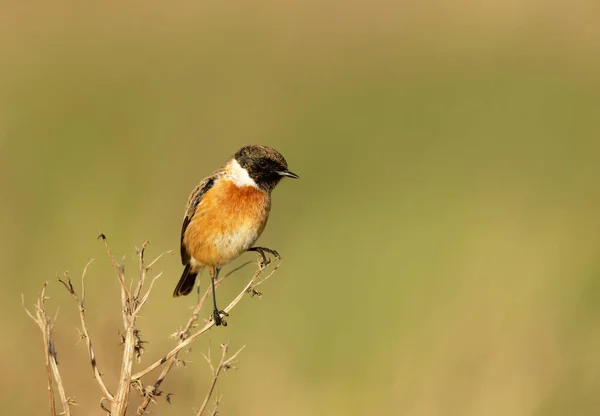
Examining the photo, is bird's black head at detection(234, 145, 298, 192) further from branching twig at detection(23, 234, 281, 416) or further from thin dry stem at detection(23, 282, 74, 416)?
thin dry stem at detection(23, 282, 74, 416)

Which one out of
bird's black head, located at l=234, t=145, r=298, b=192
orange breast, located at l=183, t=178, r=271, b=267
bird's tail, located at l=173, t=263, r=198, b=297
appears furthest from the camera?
bird's tail, located at l=173, t=263, r=198, b=297

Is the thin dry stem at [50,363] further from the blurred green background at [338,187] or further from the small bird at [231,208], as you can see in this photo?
the small bird at [231,208]

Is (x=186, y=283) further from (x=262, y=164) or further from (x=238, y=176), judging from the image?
(x=262, y=164)

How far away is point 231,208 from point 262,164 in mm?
308

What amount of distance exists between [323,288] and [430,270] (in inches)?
35.1

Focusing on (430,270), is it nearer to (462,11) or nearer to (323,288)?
(323,288)

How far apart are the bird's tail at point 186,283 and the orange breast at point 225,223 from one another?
267 millimetres

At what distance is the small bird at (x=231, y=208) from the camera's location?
16.8 ft

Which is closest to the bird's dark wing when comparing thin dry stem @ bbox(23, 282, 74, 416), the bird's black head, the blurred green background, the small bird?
the small bird

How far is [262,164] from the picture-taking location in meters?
5.23

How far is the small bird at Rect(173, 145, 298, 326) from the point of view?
5.11m

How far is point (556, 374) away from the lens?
5875mm

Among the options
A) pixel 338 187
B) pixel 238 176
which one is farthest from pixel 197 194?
pixel 338 187

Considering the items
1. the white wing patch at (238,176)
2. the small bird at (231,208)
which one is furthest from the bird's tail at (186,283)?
the white wing patch at (238,176)
